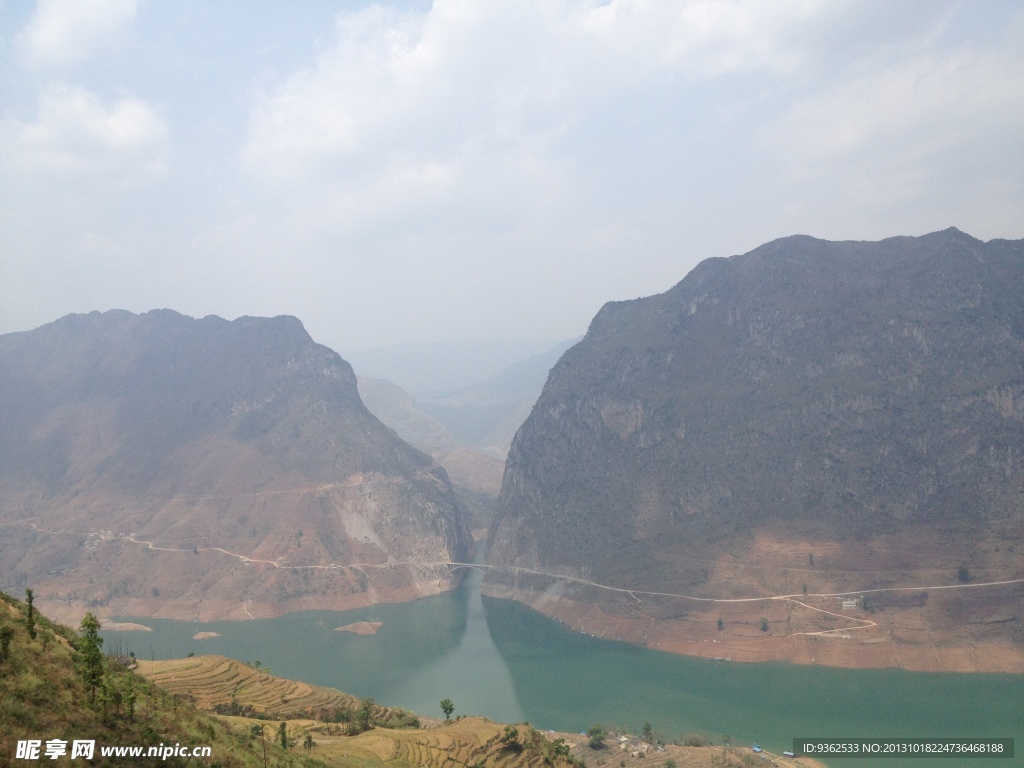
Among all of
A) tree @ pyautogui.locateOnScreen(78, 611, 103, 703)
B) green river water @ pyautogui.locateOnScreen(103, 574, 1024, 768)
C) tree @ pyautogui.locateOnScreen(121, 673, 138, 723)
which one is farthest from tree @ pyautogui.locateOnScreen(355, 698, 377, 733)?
tree @ pyautogui.locateOnScreen(78, 611, 103, 703)

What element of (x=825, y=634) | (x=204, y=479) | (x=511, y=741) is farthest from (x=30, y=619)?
(x=204, y=479)

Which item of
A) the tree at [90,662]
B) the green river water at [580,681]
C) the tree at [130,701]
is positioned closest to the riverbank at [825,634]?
the green river water at [580,681]

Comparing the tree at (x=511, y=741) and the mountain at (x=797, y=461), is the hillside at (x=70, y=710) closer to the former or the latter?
the tree at (x=511, y=741)

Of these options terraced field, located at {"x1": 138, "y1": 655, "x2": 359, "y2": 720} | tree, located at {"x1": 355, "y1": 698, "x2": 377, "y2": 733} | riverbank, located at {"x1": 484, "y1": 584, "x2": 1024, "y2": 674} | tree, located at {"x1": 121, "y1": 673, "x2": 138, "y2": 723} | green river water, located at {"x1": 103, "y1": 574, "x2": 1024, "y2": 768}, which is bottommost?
green river water, located at {"x1": 103, "y1": 574, "x2": 1024, "y2": 768}

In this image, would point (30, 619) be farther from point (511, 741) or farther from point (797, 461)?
point (797, 461)

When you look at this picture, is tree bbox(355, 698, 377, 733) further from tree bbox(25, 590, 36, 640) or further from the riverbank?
the riverbank

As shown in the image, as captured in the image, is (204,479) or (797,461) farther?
(204,479)

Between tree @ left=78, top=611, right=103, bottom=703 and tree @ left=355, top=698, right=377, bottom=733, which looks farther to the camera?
tree @ left=355, top=698, right=377, bottom=733
